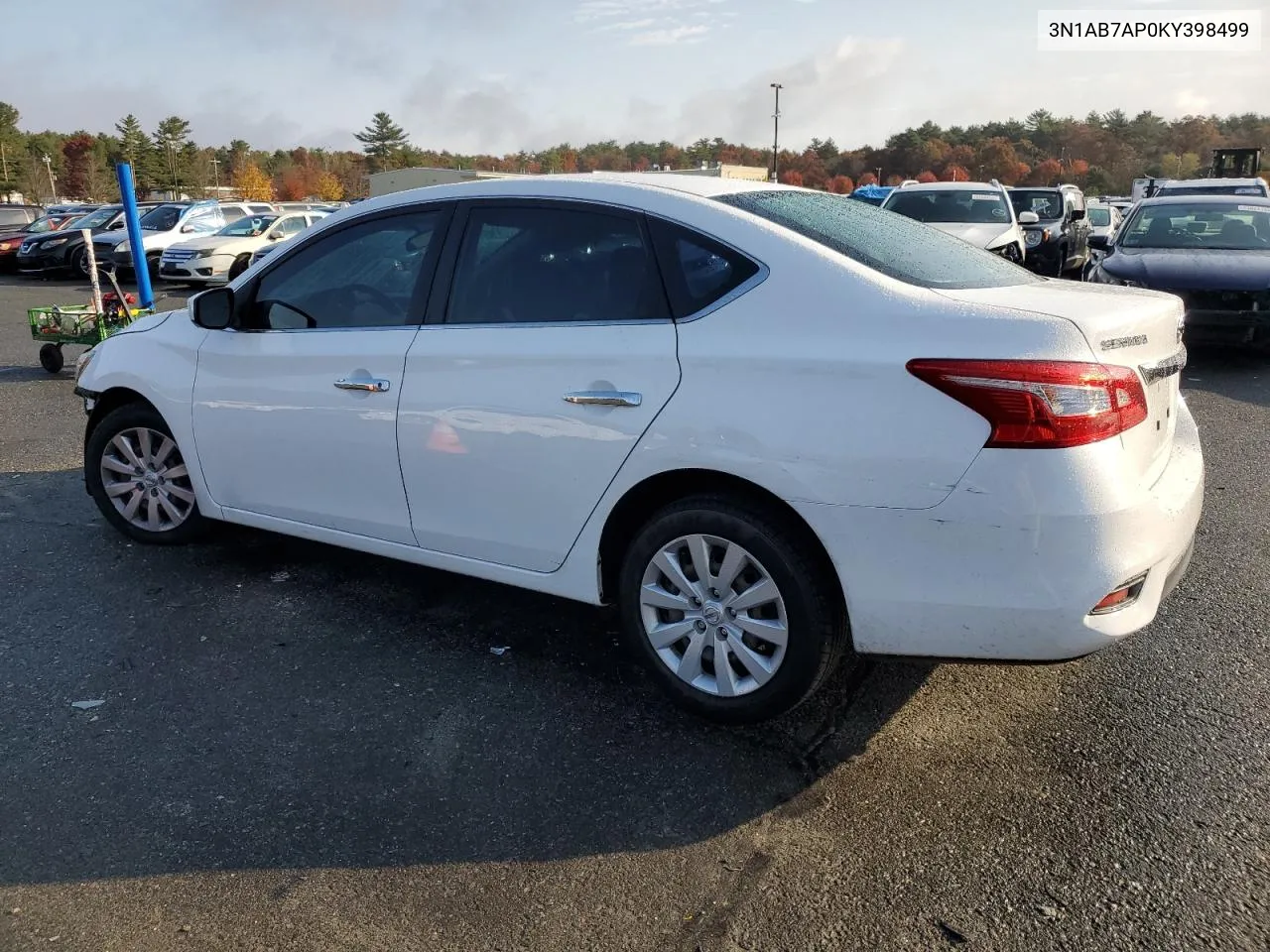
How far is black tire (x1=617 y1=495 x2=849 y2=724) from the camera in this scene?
2.90 metres

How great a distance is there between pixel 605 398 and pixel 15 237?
2676cm

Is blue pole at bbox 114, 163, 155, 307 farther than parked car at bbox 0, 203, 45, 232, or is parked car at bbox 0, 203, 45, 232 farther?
parked car at bbox 0, 203, 45, 232

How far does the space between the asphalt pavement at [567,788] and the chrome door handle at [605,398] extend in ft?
3.44

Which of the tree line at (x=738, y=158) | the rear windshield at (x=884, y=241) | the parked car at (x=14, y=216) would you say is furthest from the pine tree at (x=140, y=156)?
the rear windshield at (x=884, y=241)

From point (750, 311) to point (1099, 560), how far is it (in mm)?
1204

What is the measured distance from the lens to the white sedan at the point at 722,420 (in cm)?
262

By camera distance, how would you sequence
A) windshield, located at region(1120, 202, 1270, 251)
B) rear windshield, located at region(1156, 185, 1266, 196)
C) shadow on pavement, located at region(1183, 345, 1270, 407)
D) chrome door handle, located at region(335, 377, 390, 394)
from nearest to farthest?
chrome door handle, located at region(335, 377, 390, 394) → shadow on pavement, located at region(1183, 345, 1270, 407) → windshield, located at region(1120, 202, 1270, 251) → rear windshield, located at region(1156, 185, 1266, 196)

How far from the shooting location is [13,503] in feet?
18.5

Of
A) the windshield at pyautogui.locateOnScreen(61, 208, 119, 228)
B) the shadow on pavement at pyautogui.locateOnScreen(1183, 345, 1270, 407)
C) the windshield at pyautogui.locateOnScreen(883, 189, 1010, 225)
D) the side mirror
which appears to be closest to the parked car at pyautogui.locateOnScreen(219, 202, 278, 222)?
the windshield at pyautogui.locateOnScreen(61, 208, 119, 228)

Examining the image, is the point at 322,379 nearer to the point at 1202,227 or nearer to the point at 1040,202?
the point at 1202,227

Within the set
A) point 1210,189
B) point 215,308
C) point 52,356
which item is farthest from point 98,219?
point 1210,189

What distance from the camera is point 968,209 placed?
1400 cm

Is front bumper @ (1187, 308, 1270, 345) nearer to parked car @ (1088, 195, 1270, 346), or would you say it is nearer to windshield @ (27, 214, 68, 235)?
parked car @ (1088, 195, 1270, 346)

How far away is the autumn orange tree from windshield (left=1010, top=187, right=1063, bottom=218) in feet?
273
